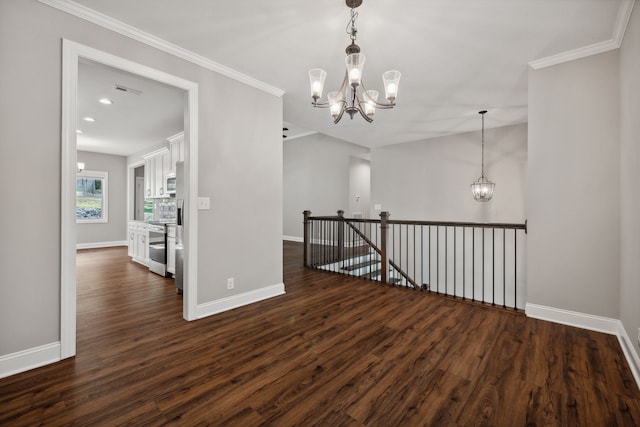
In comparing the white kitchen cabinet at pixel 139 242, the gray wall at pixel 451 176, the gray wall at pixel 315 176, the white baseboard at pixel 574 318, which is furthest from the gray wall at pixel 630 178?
the white kitchen cabinet at pixel 139 242

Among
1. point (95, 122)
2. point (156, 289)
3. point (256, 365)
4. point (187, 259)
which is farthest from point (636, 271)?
point (95, 122)

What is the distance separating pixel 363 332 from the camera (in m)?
2.62

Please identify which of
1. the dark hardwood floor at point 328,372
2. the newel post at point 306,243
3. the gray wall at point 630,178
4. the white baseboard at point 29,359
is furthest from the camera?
the newel post at point 306,243

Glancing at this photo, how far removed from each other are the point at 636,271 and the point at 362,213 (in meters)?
6.29

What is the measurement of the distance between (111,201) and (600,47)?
1039 centimetres

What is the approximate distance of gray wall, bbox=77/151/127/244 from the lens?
7.85 m

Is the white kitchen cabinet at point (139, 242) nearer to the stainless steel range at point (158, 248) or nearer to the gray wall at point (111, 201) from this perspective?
the stainless steel range at point (158, 248)

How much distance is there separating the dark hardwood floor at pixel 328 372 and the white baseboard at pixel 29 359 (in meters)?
0.07

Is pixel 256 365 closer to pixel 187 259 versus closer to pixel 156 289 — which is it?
pixel 187 259

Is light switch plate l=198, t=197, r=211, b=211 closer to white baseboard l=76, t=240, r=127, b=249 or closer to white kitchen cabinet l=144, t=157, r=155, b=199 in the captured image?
white kitchen cabinet l=144, t=157, r=155, b=199

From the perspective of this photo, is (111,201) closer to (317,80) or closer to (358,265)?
(358,265)

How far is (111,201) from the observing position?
27.1 ft

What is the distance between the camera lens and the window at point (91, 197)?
7789 mm

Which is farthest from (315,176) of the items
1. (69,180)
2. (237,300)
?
(69,180)
